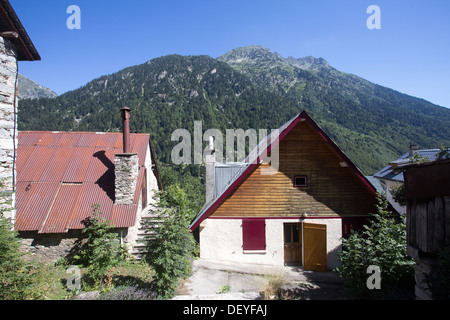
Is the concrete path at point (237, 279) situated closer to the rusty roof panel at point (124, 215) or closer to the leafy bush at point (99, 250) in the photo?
the leafy bush at point (99, 250)

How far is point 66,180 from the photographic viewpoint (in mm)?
11016

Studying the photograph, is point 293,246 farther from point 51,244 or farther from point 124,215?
point 51,244

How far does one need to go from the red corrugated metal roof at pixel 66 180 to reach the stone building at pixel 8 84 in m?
2.30

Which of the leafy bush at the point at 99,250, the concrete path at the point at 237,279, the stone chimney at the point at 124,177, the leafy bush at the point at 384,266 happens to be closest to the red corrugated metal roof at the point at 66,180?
the stone chimney at the point at 124,177

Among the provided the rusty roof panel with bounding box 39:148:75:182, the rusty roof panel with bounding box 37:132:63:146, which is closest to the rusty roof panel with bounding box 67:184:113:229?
the rusty roof panel with bounding box 39:148:75:182

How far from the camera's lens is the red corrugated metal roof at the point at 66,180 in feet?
31.7

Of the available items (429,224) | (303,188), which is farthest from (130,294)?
(429,224)

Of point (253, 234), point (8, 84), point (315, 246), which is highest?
point (8, 84)

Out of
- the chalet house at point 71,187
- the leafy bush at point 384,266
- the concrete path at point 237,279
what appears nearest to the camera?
the leafy bush at point 384,266

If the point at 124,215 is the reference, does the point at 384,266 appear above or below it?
below

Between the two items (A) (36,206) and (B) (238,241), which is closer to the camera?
(A) (36,206)

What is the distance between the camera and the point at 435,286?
3.95 meters

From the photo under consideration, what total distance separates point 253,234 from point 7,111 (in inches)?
390

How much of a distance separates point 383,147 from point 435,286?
118 m
